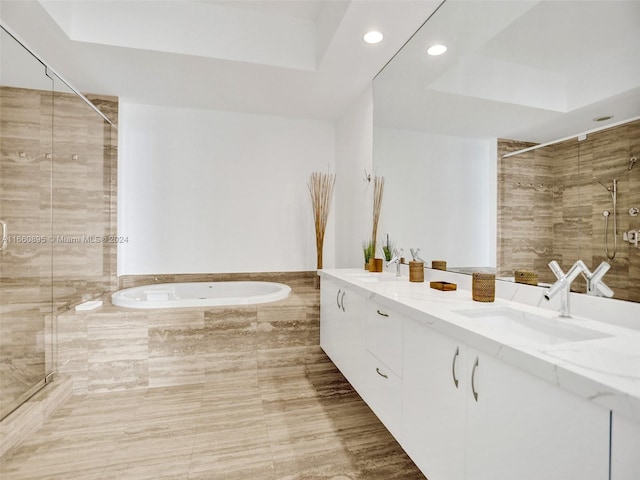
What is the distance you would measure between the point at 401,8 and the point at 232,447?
2564 millimetres

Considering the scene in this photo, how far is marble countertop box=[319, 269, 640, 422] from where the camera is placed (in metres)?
0.65

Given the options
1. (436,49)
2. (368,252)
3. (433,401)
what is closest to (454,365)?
(433,401)

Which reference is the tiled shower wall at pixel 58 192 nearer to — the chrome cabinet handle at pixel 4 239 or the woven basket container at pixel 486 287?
the chrome cabinet handle at pixel 4 239

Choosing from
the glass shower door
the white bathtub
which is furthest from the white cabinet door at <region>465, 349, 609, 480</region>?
the glass shower door

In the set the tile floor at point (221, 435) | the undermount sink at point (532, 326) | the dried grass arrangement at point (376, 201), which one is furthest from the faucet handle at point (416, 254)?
the tile floor at point (221, 435)

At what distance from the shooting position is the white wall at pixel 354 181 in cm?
289

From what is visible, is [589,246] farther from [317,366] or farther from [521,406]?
[317,366]

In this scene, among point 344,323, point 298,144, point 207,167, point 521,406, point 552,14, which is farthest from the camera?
point 298,144

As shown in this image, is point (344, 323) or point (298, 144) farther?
point (298, 144)

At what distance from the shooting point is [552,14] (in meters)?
1.27

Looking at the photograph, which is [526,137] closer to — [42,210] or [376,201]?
[376,201]

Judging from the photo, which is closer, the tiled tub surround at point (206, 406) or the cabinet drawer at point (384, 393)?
the cabinet drawer at point (384, 393)

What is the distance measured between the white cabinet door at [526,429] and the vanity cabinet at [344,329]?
0.90m

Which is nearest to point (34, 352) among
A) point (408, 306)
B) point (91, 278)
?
point (91, 278)
